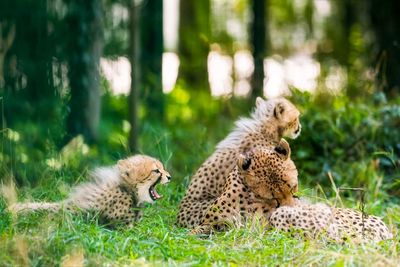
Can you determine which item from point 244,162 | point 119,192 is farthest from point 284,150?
point 119,192

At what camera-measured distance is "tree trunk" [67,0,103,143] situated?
25.6 feet

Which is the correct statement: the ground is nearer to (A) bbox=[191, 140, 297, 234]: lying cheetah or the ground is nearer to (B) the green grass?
(B) the green grass

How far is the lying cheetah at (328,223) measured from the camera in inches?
179

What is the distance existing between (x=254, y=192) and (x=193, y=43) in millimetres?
7846

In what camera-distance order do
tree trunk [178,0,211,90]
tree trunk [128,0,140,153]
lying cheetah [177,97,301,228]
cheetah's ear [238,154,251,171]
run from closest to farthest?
1. cheetah's ear [238,154,251,171]
2. lying cheetah [177,97,301,228]
3. tree trunk [128,0,140,153]
4. tree trunk [178,0,211,90]

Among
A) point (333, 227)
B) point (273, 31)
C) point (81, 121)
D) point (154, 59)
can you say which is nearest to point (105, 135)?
point (81, 121)

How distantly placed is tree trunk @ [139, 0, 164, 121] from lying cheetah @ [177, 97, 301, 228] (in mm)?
3420

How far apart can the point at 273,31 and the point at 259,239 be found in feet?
43.3

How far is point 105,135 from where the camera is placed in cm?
852

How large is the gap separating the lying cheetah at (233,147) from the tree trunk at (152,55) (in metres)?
3.42

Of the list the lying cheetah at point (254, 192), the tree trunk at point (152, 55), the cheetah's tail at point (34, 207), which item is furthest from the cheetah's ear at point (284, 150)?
the tree trunk at point (152, 55)

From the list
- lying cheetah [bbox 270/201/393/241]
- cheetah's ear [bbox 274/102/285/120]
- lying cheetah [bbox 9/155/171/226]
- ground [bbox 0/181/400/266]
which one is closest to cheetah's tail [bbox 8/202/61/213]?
lying cheetah [bbox 9/155/171/226]

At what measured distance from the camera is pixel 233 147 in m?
5.49

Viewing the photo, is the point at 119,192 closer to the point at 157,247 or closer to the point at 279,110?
the point at 157,247
